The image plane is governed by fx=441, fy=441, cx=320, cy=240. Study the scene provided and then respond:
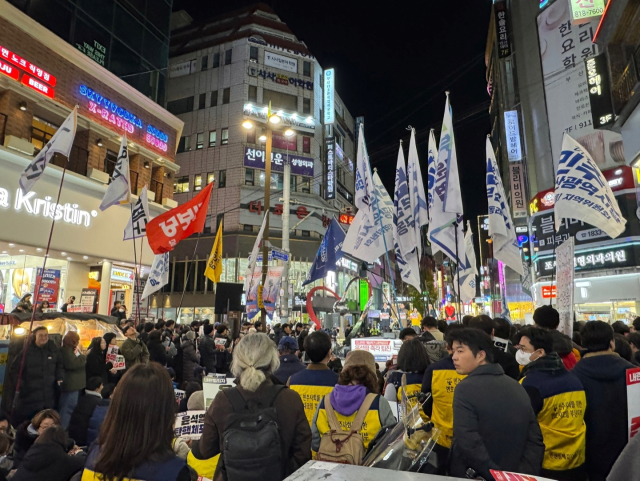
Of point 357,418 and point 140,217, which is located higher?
point 140,217

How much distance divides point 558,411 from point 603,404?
1.86 ft

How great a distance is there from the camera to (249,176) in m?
44.7

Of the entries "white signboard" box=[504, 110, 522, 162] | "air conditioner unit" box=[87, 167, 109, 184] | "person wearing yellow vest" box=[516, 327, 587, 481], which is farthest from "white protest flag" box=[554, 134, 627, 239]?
"white signboard" box=[504, 110, 522, 162]

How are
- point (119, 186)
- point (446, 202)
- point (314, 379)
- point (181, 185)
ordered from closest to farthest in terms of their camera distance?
point (314, 379)
point (446, 202)
point (119, 186)
point (181, 185)

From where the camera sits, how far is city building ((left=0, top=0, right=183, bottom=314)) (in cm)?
1516

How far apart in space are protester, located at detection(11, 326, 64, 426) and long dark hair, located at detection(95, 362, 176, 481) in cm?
673

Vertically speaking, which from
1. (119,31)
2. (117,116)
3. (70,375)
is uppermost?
(119,31)

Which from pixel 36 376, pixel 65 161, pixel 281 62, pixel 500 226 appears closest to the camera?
pixel 36 376

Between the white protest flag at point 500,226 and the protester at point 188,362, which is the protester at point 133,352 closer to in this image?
the protester at point 188,362

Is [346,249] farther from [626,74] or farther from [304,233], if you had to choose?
[304,233]

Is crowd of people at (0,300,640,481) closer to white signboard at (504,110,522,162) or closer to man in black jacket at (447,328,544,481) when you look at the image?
man in black jacket at (447,328,544,481)

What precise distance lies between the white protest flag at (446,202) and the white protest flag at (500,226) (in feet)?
3.36

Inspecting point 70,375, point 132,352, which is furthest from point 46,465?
point 132,352

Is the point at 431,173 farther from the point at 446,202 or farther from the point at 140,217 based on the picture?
the point at 140,217
